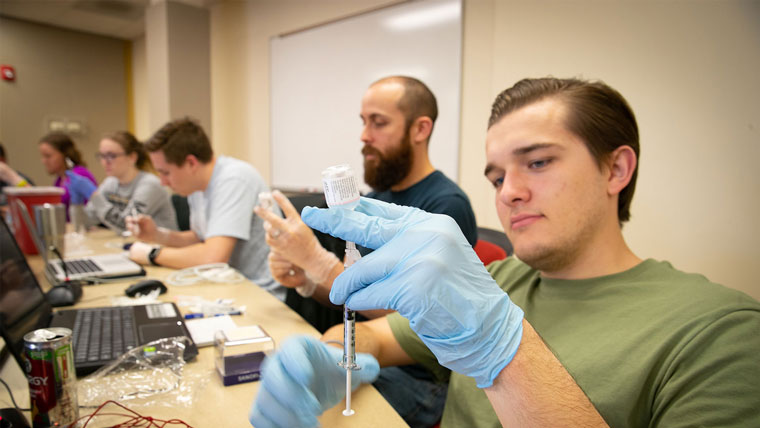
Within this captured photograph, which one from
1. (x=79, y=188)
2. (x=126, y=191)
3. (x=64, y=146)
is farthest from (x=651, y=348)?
(x=64, y=146)

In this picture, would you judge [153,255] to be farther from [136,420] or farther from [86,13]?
[86,13]

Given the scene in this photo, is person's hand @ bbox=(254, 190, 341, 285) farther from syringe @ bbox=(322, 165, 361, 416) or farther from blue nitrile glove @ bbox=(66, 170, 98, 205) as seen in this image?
blue nitrile glove @ bbox=(66, 170, 98, 205)

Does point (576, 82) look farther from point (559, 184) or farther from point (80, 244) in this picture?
point (80, 244)

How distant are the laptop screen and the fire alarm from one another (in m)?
5.29

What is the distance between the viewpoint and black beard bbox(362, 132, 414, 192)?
1.70 m

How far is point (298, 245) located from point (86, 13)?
16.9 ft

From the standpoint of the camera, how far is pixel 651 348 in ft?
2.33

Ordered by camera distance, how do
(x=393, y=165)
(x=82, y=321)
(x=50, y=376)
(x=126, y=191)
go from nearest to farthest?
(x=50, y=376), (x=82, y=321), (x=393, y=165), (x=126, y=191)

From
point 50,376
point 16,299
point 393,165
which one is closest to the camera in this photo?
point 50,376

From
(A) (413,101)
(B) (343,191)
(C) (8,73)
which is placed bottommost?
(B) (343,191)

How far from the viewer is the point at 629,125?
0.92 meters

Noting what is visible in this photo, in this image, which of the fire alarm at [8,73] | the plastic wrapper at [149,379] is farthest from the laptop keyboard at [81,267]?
the fire alarm at [8,73]

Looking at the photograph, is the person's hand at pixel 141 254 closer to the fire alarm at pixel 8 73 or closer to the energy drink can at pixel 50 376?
the energy drink can at pixel 50 376

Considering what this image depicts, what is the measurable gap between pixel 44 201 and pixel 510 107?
2.26m
